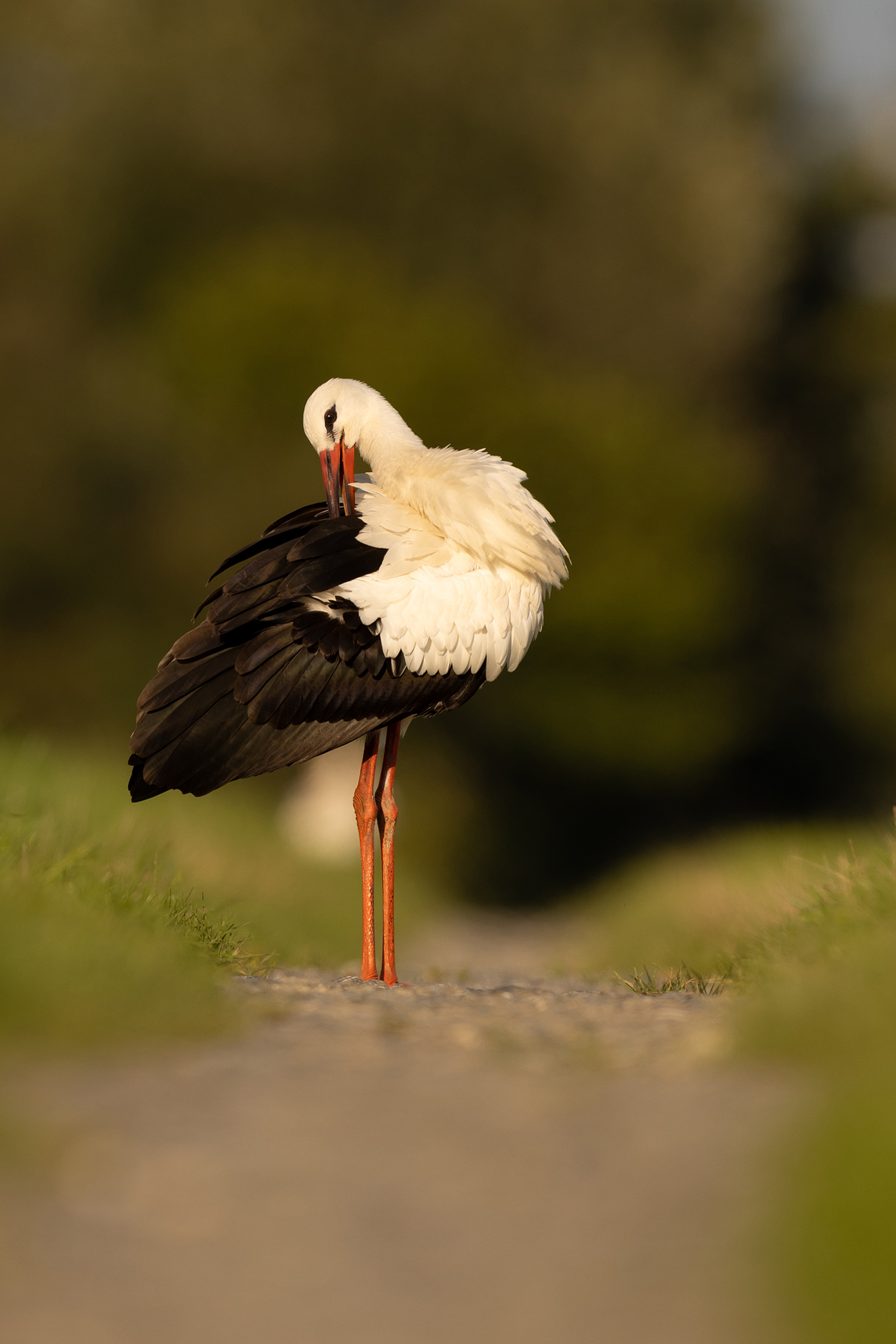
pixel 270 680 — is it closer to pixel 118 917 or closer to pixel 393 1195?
pixel 118 917

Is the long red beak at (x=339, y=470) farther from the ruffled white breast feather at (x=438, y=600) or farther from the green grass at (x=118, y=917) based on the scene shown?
the green grass at (x=118, y=917)

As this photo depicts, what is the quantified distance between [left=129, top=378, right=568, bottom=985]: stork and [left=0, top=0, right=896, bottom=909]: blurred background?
11.8 m

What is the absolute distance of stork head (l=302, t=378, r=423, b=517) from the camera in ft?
24.9

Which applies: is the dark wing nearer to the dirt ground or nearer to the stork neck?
the stork neck

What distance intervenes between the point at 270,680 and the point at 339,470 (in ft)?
5.84

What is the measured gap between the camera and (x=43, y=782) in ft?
27.8

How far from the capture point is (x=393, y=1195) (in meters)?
2.93

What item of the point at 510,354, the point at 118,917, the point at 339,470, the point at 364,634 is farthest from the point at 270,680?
the point at 510,354

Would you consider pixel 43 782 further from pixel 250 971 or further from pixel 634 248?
pixel 634 248

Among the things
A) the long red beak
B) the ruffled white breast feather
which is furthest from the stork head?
the ruffled white breast feather

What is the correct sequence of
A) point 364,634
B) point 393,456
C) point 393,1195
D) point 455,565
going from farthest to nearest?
point 393,456 < point 455,565 < point 364,634 < point 393,1195

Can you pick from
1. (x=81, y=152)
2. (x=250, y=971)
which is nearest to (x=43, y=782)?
(x=250, y=971)

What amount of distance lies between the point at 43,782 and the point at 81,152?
18353 millimetres

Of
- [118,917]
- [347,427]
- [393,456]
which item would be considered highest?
[347,427]
